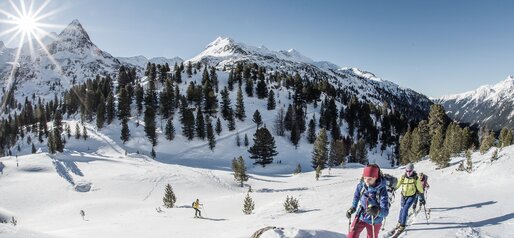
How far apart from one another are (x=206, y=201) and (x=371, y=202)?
114ft

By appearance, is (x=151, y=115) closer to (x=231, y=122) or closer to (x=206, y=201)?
(x=231, y=122)

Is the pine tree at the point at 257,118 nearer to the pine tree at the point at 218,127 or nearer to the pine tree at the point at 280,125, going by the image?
the pine tree at the point at 280,125

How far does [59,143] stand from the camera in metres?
91.3

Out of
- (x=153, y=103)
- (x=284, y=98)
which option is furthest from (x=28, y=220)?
(x=284, y=98)

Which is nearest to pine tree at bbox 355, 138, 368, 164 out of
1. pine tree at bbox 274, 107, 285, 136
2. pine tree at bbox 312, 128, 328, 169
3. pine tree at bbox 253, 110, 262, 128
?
pine tree at bbox 312, 128, 328, 169

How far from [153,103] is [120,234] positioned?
4113 inches

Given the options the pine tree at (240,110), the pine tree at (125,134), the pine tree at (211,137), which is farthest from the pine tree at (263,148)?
the pine tree at (125,134)

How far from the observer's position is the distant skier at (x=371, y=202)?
26.5ft

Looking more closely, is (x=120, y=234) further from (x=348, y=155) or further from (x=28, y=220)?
(x=348, y=155)

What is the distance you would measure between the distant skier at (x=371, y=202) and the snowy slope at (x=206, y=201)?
1.50 metres

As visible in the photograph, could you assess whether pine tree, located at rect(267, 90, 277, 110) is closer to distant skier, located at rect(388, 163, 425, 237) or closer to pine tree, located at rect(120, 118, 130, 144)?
pine tree, located at rect(120, 118, 130, 144)

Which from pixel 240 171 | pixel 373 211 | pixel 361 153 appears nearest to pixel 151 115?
pixel 240 171

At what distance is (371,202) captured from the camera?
8.30 m

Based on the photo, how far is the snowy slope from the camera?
14.7 metres
